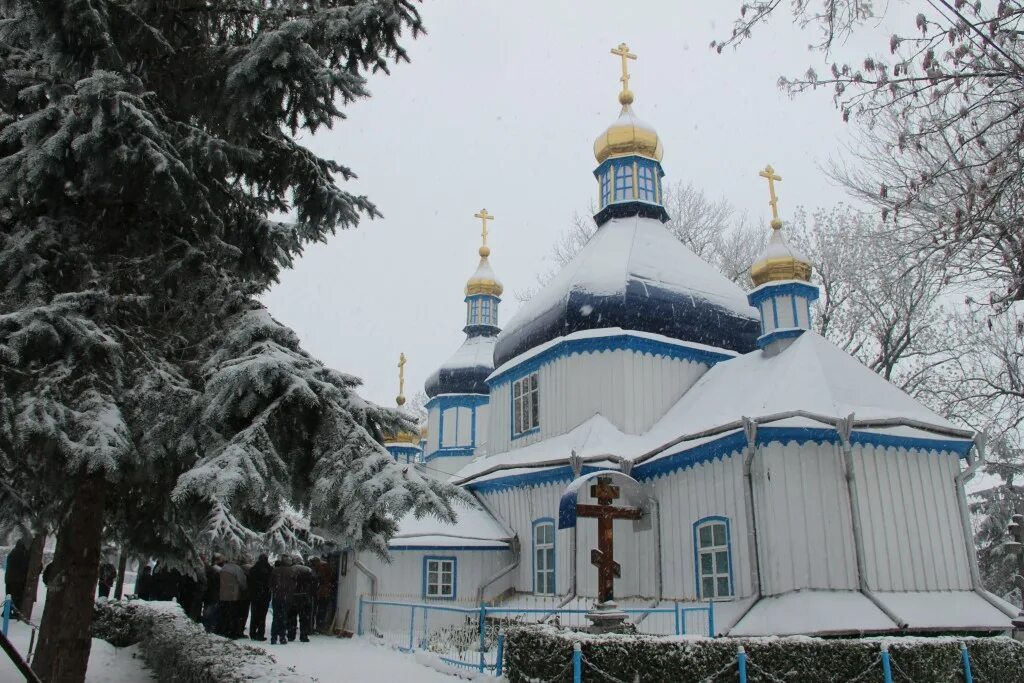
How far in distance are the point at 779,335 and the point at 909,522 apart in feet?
14.3

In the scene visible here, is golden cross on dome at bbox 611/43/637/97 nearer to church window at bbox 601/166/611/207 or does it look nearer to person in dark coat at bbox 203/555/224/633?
church window at bbox 601/166/611/207

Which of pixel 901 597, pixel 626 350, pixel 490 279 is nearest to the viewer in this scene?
pixel 901 597

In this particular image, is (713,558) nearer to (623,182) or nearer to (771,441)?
(771,441)

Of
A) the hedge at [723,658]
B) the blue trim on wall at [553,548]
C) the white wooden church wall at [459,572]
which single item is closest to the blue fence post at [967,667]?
the hedge at [723,658]

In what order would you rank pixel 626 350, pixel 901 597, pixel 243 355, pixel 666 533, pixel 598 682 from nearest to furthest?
pixel 243 355 → pixel 598 682 → pixel 901 597 → pixel 666 533 → pixel 626 350

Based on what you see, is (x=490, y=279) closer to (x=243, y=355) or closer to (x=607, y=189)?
(x=607, y=189)

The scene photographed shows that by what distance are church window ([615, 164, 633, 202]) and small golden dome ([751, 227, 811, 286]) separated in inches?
208

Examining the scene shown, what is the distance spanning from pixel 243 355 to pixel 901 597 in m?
10.3

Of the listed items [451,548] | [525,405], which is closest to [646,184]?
[525,405]

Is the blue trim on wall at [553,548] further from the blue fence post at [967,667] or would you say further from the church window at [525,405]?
the blue fence post at [967,667]

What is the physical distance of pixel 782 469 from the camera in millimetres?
12516

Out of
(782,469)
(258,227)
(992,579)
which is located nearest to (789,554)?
(782,469)

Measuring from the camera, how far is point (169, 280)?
7.21 m

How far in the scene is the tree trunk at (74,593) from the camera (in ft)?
22.2
